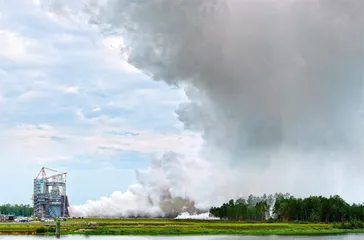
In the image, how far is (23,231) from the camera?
412 feet

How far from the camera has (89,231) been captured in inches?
Result: 4980

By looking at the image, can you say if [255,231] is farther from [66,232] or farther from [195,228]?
[66,232]

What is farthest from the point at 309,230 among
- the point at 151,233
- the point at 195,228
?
the point at 151,233

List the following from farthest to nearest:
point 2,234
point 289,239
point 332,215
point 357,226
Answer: point 332,215 → point 357,226 → point 2,234 → point 289,239

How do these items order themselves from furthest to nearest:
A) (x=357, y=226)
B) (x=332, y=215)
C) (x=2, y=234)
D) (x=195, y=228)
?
1. (x=332, y=215)
2. (x=357, y=226)
3. (x=195, y=228)
4. (x=2, y=234)

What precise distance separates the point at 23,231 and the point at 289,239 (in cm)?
5937

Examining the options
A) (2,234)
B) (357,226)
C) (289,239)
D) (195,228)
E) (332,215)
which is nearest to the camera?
(289,239)

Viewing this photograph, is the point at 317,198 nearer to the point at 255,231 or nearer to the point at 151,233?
the point at 255,231

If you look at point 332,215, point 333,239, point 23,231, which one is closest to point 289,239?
point 333,239

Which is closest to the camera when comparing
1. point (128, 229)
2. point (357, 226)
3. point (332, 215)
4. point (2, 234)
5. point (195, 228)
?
point (2, 234)

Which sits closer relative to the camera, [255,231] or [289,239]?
[289,239]

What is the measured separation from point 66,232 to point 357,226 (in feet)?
303

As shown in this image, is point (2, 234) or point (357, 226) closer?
point (2, 234)

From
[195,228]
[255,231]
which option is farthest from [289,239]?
[195,228]
